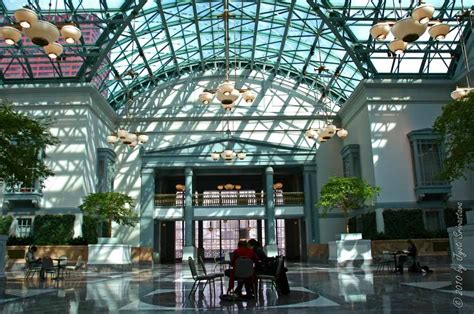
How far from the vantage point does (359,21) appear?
2122cm

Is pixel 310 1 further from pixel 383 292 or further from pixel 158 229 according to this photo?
pixel 158 229

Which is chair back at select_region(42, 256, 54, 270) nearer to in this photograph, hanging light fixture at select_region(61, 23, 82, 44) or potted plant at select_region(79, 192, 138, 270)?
potted plant at select_region(79, 192, 138, 270)

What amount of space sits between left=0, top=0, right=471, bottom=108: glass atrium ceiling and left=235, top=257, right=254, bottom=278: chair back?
13743 millimetres

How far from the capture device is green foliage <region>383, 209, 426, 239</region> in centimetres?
2080

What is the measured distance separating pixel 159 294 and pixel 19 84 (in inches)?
747

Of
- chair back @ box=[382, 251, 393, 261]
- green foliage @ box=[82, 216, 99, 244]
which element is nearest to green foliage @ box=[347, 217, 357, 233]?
chair back @ box=[382, 251, 393, 261]

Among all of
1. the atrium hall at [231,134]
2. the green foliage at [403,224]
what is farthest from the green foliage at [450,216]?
the green foliage at [403,224]

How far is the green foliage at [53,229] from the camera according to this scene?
2080 cm

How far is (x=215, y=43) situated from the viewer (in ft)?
94.7

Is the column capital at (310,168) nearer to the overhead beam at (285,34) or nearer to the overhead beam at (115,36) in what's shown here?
the overhead beam at (285,34)

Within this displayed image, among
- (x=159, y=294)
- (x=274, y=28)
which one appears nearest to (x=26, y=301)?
(x=159, y=294)

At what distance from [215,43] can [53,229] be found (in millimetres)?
15428

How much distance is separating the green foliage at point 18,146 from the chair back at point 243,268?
5629 millimetres

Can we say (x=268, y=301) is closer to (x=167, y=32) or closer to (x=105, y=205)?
(x=105, y=205)
